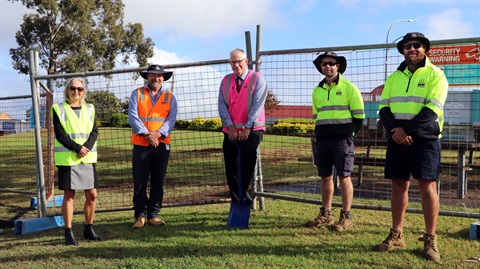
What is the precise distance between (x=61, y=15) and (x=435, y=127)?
36.3 meters

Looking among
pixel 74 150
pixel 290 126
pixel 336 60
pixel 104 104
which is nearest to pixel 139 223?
pixel 74 150

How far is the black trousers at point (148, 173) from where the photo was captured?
19.2 ft

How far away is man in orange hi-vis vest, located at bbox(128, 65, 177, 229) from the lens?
19.1ft

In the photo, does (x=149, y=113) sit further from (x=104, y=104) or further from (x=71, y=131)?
(x=104, y=104)

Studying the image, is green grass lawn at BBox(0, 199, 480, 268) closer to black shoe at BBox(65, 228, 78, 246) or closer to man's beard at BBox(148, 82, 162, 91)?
black shoe at BBox(65, 228, 78, 246)

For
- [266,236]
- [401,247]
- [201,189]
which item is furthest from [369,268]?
[201,189]

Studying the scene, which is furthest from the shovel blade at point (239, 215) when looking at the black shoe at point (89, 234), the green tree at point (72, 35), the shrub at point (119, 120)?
the green tree at point (72, 35)

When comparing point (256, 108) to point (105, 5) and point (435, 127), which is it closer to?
point (435, 127)

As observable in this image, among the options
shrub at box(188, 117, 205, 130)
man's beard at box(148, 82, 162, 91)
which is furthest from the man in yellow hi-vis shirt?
shrub at box(188, 117, 205, 130)

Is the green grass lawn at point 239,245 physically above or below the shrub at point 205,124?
below

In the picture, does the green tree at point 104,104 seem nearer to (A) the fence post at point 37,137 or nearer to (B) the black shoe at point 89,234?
(A) the fence post at point 37,137

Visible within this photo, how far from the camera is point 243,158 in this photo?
5.71 meters

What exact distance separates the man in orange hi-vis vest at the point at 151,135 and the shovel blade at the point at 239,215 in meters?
0.93

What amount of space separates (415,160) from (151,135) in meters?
3.13
